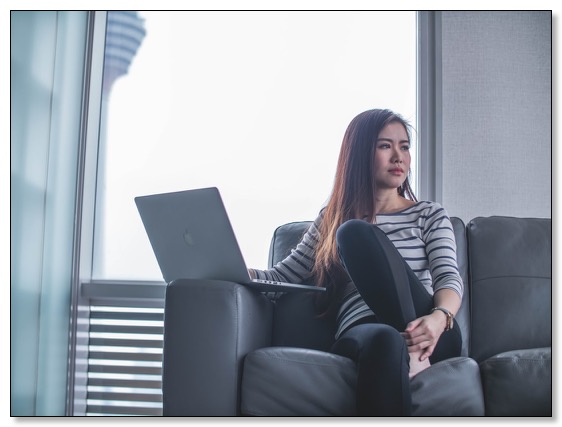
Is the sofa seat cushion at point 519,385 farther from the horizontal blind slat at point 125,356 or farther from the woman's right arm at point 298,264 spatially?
the horizontal blind slat at point 125,356

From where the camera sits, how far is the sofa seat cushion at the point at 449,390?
1.35 metres

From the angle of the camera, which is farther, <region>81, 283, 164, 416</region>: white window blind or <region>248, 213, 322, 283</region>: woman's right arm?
<region>81, 283, 164, 416</region>: white window blind

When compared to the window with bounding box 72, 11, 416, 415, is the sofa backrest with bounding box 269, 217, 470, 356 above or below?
below

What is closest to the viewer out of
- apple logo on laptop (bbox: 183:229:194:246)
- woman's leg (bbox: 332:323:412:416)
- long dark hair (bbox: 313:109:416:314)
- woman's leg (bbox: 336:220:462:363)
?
woman's leg (bbox: 332:323:412:416)

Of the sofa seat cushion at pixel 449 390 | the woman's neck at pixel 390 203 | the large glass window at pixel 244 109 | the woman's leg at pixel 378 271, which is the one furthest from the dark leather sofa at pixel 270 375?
the large glass window at pixel 244 109

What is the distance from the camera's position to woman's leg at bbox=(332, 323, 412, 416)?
1258 millimetres

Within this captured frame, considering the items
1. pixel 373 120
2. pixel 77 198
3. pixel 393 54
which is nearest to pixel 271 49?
pixel 393 54

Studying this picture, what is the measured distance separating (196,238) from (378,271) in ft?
1.63

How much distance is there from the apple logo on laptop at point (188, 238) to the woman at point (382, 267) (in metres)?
0.30

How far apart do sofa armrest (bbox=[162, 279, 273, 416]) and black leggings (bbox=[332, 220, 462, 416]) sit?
0.26 metres

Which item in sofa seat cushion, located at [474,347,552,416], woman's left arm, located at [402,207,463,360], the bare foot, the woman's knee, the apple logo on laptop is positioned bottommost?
sofa seat cushion, located at [474,347,552,416]

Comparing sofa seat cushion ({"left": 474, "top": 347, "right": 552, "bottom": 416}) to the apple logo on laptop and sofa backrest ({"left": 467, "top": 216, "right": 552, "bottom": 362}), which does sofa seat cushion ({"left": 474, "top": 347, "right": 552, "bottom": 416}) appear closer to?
sofa backrest ({"left": 467, "top": 216, "right": 552, "bottom": 362})

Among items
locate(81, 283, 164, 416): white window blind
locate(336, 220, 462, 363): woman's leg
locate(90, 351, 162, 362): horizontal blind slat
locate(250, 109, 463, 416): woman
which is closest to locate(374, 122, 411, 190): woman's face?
locate(250, 109, 463, 416): woman
